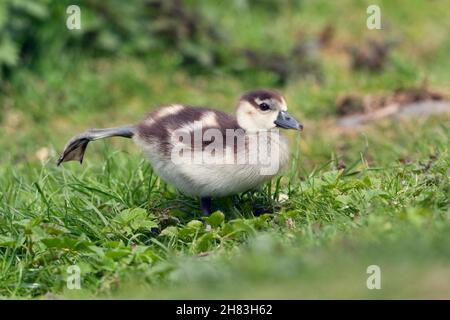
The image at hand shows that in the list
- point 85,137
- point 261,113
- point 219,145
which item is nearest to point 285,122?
point 261,113

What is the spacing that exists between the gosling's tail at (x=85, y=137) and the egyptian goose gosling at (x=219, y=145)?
15cm

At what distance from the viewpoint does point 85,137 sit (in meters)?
5.68

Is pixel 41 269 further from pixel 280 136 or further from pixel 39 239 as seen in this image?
pixel 280 136

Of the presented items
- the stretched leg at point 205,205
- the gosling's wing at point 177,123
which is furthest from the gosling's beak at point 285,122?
the stretched leg at point 205,205

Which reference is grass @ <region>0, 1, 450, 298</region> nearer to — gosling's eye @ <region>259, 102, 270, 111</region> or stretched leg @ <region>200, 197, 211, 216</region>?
stretched leg @ <region>200, 197, 211, 216</region>

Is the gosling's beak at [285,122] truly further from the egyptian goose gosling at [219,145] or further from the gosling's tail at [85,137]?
the gosling's tail at [85,137]

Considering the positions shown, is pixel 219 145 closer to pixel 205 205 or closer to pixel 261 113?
pixel 261 113

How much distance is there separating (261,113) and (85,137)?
48.9 inches

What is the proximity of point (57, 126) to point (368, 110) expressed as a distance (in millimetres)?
3189

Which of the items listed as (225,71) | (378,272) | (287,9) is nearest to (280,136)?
(378,272)

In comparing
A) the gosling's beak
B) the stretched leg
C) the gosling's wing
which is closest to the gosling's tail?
the gosling's wing

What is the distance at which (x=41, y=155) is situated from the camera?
25.4 ft

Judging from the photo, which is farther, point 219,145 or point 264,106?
point 264,106

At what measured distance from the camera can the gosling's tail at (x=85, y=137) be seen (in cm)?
554
